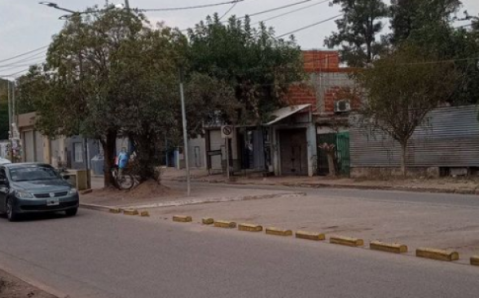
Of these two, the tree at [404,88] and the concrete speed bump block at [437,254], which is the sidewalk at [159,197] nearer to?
the tree at [404,88]

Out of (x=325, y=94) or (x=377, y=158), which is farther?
(x=325, y=94)

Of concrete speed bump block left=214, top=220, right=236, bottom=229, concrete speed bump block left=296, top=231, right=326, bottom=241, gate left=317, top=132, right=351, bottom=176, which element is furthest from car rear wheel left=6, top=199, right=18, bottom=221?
gate left=317, top=132, right=351, bottom=176

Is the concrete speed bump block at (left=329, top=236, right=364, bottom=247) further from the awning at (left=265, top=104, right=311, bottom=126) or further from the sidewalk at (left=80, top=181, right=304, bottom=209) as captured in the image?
the awning at (left=265, top=104, right=311, bottom=126)

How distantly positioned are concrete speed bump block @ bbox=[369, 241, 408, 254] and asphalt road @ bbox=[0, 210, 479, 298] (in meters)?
0.22

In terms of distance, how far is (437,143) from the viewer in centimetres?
2575

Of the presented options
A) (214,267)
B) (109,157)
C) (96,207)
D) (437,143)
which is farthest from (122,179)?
(214,267)

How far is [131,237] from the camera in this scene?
1379cm

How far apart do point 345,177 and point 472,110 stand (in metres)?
6.99

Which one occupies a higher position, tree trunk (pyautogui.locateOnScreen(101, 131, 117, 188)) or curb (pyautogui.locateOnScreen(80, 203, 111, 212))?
tree trunk (pyautogui.locateOnScreen(101, 131, 117, 188))

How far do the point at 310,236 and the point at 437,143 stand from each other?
1510 centimetres

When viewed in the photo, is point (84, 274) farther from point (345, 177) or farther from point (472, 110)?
point (345, 177)

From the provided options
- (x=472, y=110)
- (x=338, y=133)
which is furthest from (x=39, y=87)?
(x=472, y=110)

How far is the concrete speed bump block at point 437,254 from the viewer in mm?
9484

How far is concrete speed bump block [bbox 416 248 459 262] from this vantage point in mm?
9484
